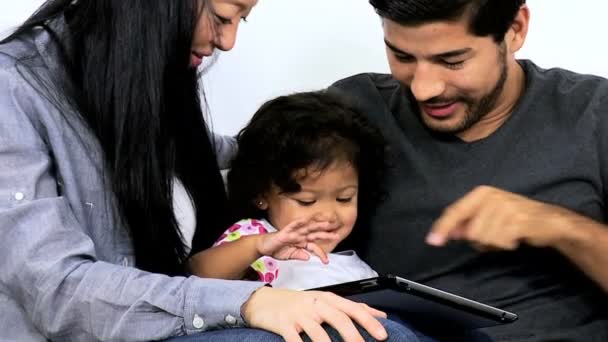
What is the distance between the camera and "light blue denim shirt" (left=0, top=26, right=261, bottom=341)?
1162mm

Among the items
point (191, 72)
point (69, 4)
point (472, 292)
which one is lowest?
point (472, 292)

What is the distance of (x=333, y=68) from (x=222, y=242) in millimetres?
651

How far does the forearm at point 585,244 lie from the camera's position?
4.51 feet

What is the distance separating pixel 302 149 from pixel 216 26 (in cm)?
30

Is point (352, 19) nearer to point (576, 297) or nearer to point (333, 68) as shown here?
point (333, 68)

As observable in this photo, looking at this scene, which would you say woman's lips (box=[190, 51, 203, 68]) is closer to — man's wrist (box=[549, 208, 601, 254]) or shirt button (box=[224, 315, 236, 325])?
shirt button (box=[224, 315, 236, 325])

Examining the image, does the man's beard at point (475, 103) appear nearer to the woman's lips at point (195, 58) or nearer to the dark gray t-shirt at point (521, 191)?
the dark gray t-shirt at point (521, 191)

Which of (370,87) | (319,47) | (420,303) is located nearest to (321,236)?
(420,303)

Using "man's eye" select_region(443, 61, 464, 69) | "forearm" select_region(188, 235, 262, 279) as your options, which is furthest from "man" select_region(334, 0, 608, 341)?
"forearm" select_region(188, 235, 262, 279)

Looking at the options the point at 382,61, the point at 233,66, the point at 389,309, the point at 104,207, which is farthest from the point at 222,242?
the point at 382,61

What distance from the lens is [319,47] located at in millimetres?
2055

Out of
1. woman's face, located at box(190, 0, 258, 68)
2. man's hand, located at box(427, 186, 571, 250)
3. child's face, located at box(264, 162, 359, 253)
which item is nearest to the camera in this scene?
man's hand, located at box(427, 186, 571, 250)

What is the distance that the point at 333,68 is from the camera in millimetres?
2074

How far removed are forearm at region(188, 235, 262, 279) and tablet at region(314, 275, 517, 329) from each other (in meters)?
0.31
